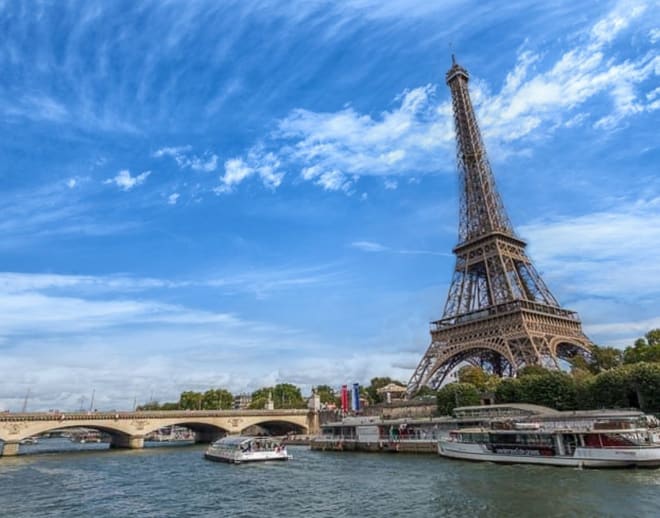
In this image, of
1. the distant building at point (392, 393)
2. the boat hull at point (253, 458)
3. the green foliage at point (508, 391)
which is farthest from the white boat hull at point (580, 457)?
the distant building at point (392, 393)

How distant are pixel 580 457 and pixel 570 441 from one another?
1.65 meters

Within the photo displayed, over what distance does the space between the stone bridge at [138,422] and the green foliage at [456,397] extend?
35.5 metres

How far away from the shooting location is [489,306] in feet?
226

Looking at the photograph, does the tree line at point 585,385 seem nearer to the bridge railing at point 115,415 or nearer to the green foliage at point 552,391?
the green foliage at point 552,391

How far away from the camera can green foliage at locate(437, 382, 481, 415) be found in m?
57.5

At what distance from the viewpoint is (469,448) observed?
40562mm

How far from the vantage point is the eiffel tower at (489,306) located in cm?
6372

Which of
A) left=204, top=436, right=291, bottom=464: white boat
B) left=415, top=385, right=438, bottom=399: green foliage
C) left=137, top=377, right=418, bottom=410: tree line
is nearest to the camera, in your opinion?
left=204, top=436, right=291, bottom=464: white boat

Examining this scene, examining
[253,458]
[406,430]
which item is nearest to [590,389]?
[406,430]

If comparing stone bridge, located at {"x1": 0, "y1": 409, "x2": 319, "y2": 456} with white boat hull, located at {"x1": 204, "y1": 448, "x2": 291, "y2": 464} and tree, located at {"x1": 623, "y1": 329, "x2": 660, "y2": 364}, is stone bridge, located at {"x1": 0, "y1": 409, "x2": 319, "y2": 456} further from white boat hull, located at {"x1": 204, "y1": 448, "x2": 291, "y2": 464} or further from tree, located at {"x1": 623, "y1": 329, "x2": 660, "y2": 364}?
tree, located at {"x1": 623, "y1": 329, "x2": 660, "y2": 364}

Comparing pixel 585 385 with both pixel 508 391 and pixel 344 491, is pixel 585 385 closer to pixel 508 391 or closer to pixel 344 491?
pixel 508 391

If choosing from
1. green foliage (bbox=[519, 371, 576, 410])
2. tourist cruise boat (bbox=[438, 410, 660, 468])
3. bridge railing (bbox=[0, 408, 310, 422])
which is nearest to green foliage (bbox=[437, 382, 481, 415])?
green foliage (bbox=[519, 371, 576, 410])

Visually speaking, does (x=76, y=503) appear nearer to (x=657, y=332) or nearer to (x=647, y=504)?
(x=647, y=504)

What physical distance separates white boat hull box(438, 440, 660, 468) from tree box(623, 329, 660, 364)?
85.9 feet
